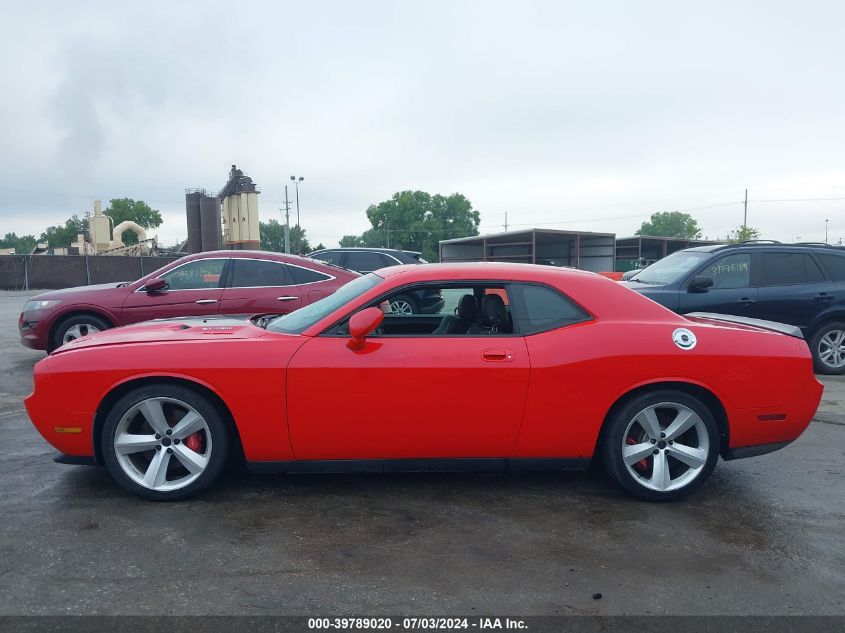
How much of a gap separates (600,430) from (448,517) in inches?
43.3

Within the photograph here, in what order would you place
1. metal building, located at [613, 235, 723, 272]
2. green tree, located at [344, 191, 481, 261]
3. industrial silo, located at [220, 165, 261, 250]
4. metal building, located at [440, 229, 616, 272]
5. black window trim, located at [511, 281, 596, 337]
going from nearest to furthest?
black window trim, located at [511, 281, 596, 337] → metal building, located at [440, 229, 616, 272] → metal building, located at [613, 235, 723, 272] → industrial silo, located at [220, 165, 261, 250] → green tree, located at [344, 191, 481, 261]

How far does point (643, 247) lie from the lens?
44.8 m

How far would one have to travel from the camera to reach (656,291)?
8.12 m

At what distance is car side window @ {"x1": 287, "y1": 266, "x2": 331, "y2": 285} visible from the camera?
26.8 feet

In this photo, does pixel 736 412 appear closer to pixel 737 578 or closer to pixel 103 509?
pixel 737 578

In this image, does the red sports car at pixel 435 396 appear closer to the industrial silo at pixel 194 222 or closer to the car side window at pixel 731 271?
the car side window at pixel 731 271

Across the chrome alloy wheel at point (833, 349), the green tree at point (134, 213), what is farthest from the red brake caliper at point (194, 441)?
the green tree at point (134, 213)

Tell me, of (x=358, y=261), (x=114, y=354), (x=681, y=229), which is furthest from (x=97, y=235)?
(x=681, y=229)

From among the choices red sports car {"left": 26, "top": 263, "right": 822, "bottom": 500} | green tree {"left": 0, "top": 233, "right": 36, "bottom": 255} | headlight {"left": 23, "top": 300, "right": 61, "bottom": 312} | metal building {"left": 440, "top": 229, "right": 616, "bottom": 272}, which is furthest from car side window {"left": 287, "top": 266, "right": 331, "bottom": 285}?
green tree {"left": 0, "top": 233, "right": 36, "bottom": 255}

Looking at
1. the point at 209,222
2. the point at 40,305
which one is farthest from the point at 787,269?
the point at 209,222

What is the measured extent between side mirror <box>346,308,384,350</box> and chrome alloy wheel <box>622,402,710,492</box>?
1685 mm

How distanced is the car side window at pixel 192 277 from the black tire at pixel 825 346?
7.69 m

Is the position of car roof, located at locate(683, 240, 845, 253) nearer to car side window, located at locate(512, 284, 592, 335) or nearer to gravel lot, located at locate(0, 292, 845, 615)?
gravel lot, located at locate(0, 292, 845, 615)

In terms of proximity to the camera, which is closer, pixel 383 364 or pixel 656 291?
pixel 383 364
